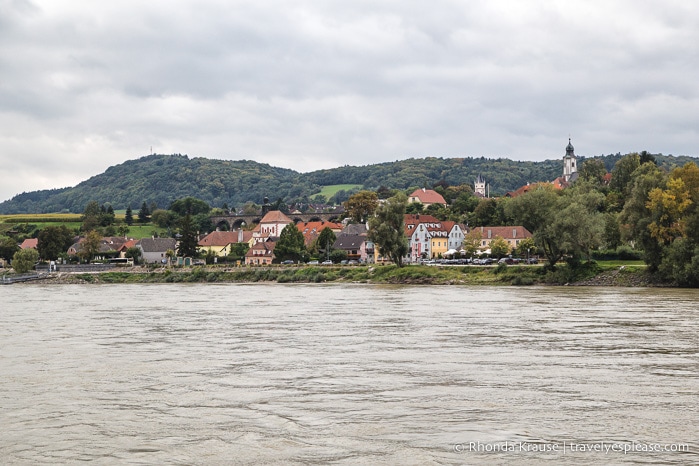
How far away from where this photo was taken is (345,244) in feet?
394

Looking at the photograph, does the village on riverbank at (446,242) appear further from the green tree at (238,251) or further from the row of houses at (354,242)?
the green tree at (238,251)

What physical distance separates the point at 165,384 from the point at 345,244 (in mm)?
100750

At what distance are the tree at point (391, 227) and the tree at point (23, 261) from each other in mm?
56315

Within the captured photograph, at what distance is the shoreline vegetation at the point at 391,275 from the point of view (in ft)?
224

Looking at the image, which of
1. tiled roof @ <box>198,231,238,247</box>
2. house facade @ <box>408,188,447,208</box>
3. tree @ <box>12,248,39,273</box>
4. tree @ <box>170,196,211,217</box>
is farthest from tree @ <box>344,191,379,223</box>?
tree @ <box>12,248,39,273</box>

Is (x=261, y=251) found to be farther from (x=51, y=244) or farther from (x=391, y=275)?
(x=391, y=275)

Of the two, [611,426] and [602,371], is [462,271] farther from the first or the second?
[611,426]

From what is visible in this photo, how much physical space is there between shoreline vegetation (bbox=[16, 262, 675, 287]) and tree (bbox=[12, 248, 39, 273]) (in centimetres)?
764

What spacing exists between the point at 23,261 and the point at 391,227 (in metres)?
59.0

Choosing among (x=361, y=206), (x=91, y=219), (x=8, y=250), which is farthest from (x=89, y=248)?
(x=361, y=206)

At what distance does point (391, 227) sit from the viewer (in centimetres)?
8119

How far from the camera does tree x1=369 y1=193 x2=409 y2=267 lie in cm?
8088

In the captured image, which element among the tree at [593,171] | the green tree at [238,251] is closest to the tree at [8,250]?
the green tree at [238,251]

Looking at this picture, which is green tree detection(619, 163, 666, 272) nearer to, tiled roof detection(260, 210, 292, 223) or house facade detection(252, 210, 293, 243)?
house facade detection(252, 210, 293, 243)
